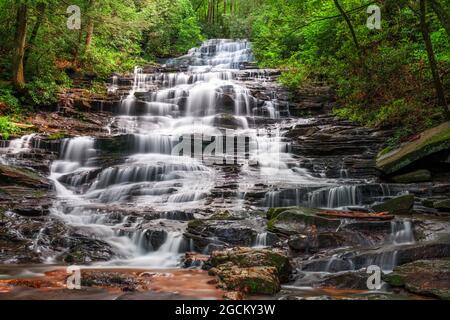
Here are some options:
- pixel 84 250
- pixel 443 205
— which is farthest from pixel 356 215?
pixel 84 250

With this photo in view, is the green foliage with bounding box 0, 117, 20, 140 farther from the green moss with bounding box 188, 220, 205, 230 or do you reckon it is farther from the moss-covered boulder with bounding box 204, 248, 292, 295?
the moss-covered boulder with bounding box 204, 248, 292, 295

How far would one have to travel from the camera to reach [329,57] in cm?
1966

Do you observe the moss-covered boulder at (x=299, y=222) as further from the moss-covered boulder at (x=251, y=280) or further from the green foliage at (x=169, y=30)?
the green foliage at (x=169, y=30)

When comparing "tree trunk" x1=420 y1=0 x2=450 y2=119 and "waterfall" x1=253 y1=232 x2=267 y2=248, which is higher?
"tree trunk" x1=420 y1=0 x2=450 y2=119

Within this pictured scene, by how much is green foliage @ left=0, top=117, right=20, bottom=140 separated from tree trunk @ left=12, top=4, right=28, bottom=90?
2511mm

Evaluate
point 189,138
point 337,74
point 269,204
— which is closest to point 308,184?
point 269,204

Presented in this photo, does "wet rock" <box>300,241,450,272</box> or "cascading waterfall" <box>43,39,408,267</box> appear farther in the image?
"cascading waterfall" <box>43,39,408,267</box>

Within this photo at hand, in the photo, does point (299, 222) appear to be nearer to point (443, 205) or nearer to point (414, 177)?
point (443, 205)

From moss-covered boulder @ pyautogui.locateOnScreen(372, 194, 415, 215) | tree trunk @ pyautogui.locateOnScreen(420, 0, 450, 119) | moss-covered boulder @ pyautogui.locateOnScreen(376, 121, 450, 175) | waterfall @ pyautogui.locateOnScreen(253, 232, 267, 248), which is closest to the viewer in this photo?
waterfall @ pyautogui.locateOnScreen(253, 232, 267, 248)

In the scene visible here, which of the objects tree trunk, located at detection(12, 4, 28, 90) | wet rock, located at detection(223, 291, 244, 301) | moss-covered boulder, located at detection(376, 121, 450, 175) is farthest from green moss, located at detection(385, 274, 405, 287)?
tree trunk, located at detection(12, 4, 28, 90)

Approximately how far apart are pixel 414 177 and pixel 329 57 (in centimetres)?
1011

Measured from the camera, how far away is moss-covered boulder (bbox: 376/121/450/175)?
1053 centimetres

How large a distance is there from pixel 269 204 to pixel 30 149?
8.52 metres

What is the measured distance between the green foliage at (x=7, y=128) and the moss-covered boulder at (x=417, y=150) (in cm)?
1198
